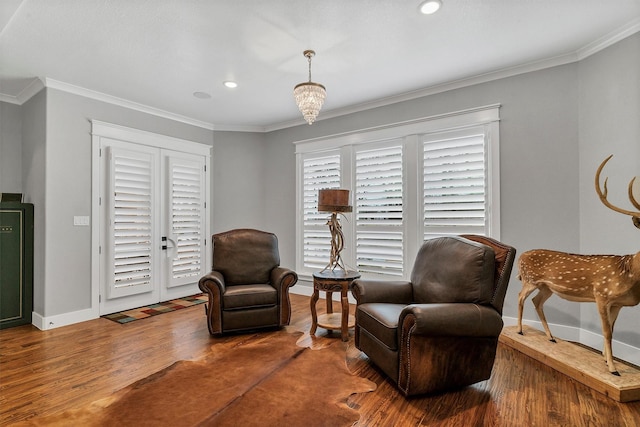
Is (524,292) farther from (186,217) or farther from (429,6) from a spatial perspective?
(186,217)

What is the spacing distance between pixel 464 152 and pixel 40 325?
526 centimetres

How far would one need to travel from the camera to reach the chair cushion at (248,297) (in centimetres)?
332

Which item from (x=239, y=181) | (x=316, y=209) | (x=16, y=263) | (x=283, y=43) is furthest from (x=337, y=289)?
(x=16, y=263)

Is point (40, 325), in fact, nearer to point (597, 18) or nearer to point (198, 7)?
point (198, 7)

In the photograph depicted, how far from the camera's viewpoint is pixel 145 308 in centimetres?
441

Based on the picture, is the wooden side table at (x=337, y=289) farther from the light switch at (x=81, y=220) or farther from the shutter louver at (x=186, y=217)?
the light switch at (x=81, y=220)

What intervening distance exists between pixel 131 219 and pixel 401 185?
12.0ft

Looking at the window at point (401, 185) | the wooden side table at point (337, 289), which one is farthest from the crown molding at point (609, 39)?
the wooden side table at point (337, 289)

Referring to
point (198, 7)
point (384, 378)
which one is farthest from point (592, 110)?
point (198, 7)

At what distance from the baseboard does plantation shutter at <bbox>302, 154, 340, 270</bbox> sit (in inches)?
114

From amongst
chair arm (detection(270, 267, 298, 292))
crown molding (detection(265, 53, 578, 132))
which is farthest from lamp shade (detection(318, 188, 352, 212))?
crown molding (detection(265, 53, 578, 132))

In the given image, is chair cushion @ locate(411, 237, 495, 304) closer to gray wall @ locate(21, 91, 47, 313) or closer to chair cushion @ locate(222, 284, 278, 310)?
chair cushion @ locate(222, 284, 278, 310)

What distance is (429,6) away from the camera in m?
2.43

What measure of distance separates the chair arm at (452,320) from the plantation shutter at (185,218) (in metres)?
3.86
